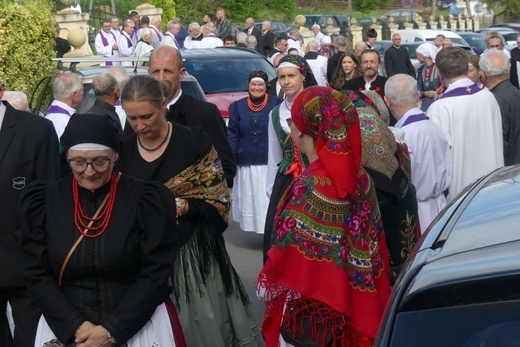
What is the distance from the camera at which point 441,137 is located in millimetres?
7371

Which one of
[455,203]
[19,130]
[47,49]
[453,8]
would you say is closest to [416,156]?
[19,130]

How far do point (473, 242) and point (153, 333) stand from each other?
2.22 metres

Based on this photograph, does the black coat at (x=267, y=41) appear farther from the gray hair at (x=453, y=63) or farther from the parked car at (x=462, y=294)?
the parked car at (x=462, y=294)

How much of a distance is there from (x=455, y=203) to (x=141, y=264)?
63.5 inches

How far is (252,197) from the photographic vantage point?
11031 mm

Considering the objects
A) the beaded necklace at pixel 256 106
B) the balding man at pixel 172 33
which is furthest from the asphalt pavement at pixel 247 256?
the balding man at pixel 172 33

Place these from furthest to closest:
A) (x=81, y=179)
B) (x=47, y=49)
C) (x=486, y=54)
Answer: (x=47, y=49) → (x=486, y=54) → (x=81, y=179)

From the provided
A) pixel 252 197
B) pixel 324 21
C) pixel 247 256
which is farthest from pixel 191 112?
pixel 324 21

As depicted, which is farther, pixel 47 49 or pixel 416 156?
pixel 47 49

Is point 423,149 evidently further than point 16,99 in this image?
No

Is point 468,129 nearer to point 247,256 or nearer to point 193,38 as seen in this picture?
point 247,256

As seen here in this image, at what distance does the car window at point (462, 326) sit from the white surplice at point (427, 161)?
4.62 meters

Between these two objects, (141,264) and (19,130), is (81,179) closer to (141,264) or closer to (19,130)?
(141,264)

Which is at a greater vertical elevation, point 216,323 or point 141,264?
point 141,264
